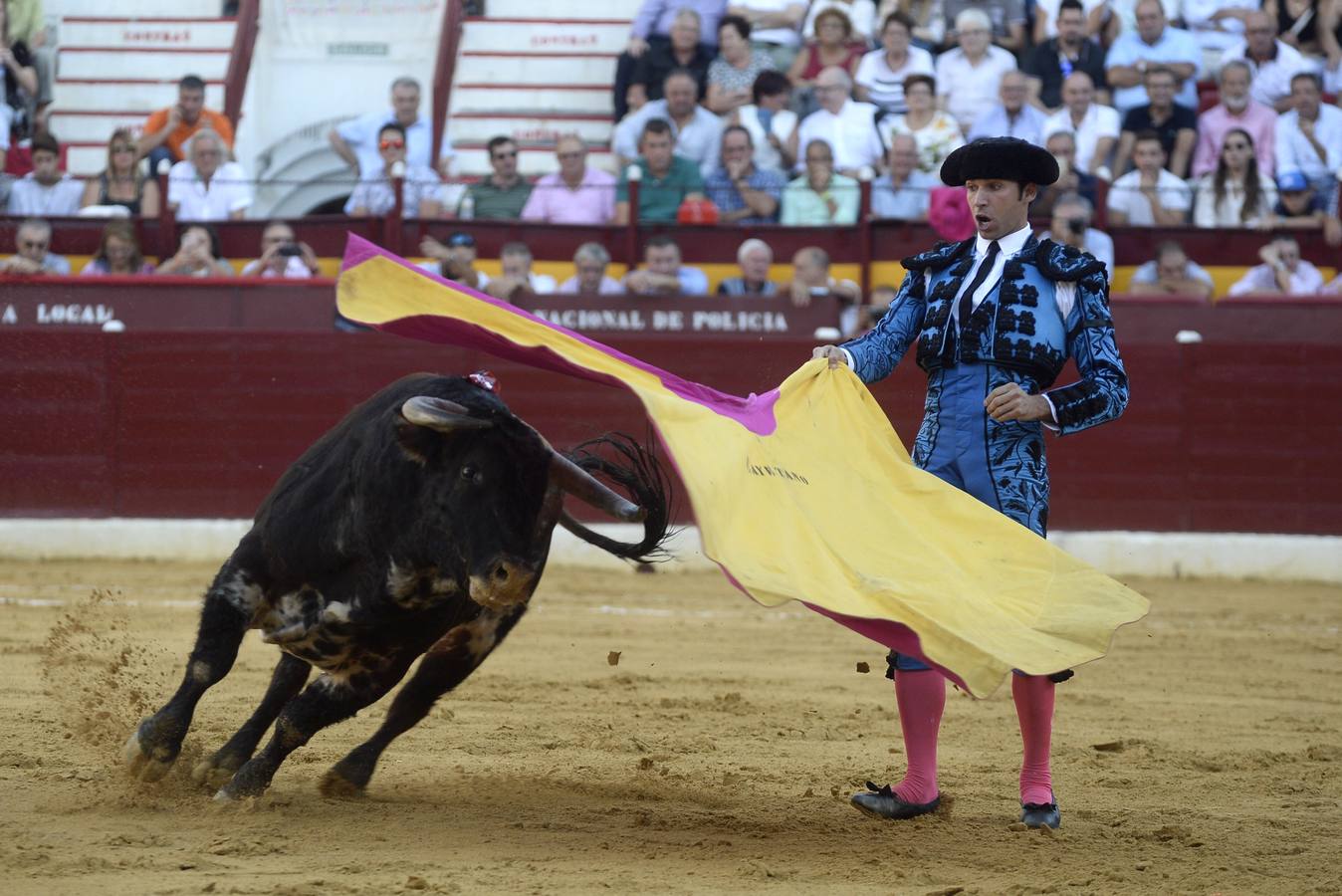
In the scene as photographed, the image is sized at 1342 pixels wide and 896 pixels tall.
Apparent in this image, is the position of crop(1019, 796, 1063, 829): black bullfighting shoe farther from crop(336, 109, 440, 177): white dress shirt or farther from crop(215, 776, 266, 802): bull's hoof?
crop(336, 109, 440, 177): white dress shirt

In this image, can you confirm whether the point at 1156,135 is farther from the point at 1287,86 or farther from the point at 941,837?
the point at 941,837

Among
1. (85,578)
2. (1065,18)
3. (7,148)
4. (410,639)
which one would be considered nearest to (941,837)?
(410,639)

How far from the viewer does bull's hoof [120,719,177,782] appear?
11.5ft

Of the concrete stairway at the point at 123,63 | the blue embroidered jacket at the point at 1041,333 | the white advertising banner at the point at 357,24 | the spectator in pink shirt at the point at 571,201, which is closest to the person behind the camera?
the blue embroidered jacket at the point at 1041,333

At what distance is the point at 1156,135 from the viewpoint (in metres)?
8.87

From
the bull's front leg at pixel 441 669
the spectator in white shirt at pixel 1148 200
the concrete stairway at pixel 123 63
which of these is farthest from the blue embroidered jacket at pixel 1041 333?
the concrete stairway at pixel 123 63

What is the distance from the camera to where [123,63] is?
11227 millimetres

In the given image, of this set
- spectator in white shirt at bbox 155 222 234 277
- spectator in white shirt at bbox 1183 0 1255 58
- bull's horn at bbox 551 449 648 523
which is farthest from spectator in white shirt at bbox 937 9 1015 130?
bull's horn at bbox 551 449 648 523

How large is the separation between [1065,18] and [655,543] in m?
6.67

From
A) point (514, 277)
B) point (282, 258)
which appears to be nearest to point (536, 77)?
point (282, 258)

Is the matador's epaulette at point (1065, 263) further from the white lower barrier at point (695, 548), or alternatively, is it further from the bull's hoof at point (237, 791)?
the white lower barrier at point (695, 548)

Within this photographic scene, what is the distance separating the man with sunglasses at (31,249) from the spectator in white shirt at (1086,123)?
16.6 ft

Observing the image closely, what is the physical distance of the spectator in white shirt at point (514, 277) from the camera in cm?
814

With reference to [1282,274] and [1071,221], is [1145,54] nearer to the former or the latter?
[1282,274]
